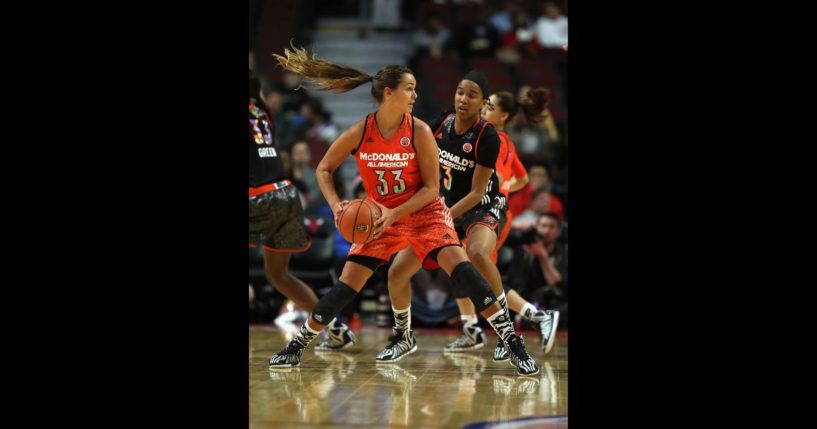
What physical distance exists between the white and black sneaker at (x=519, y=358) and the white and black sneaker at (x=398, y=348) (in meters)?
0.93

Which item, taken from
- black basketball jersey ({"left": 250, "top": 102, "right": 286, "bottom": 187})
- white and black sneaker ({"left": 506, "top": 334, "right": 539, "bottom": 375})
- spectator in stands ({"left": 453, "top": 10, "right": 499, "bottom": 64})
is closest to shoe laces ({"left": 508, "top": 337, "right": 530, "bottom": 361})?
white and black sneaker ({"left": 506, "top": 334, "right": 539, "bottom": 375})

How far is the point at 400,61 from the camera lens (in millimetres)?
14523

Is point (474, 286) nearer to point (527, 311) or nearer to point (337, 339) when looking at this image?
point (527, 311)

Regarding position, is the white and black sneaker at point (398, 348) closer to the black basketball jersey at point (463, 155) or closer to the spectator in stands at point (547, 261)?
the black basketball jersey at point (463, 155)

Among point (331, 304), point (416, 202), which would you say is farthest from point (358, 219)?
point (331, 304)

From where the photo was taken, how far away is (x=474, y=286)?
4.96m

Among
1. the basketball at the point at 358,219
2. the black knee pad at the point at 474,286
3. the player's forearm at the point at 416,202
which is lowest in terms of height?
the black knee pad at the point at 474,286

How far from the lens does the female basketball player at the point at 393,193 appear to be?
500 cm

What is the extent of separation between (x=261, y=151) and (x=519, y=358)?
2423 millimetres

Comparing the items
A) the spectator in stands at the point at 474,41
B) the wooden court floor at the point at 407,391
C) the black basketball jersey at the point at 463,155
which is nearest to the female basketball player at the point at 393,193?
the wooden court floor at the point at 407,391

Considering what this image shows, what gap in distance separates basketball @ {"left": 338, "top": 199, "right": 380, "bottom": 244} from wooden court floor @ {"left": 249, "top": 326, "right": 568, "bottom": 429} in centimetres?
82

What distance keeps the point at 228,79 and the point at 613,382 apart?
2.03m

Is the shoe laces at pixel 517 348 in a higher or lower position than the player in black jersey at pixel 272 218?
lower

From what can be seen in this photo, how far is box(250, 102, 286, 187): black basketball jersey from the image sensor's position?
6172mm
